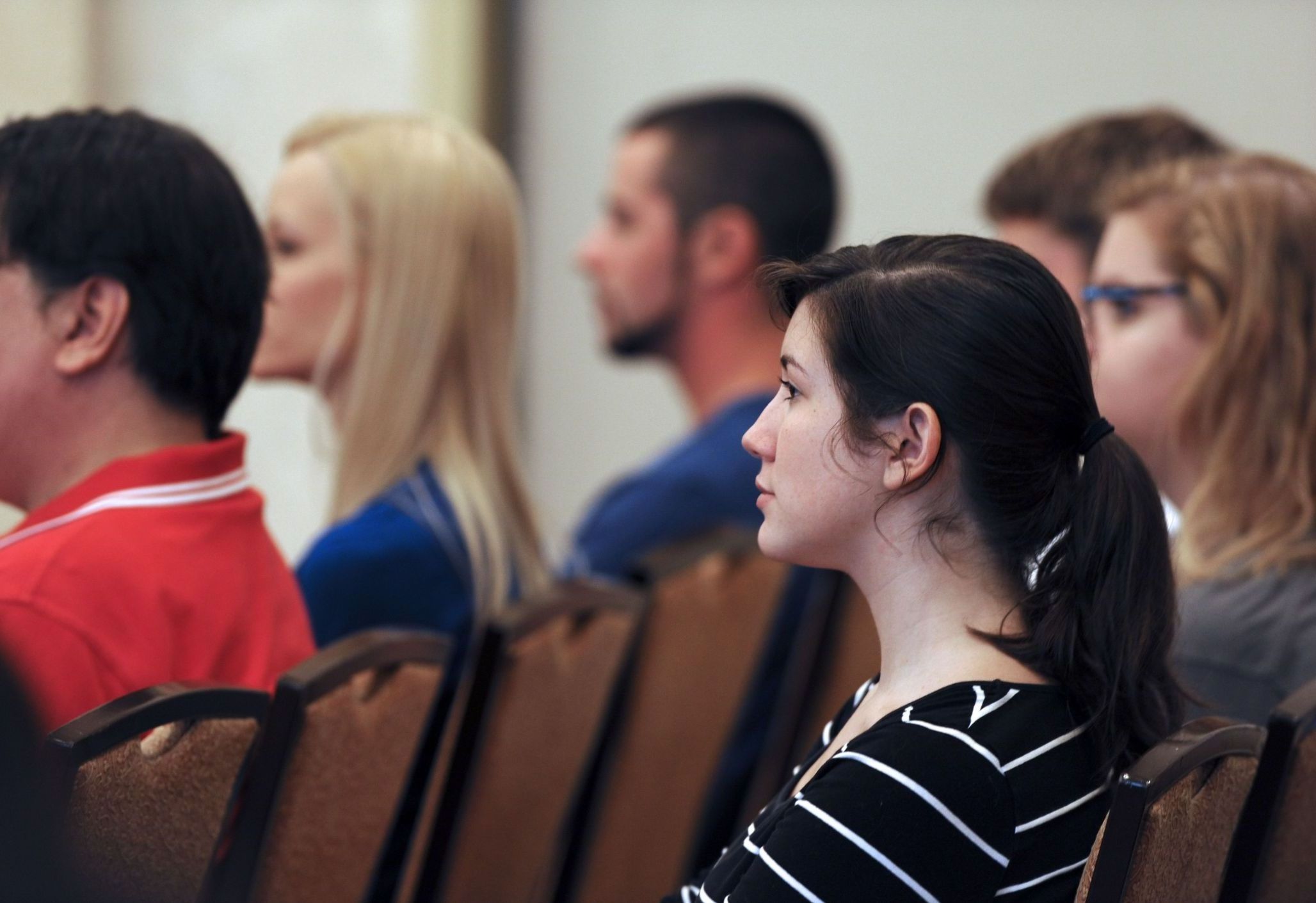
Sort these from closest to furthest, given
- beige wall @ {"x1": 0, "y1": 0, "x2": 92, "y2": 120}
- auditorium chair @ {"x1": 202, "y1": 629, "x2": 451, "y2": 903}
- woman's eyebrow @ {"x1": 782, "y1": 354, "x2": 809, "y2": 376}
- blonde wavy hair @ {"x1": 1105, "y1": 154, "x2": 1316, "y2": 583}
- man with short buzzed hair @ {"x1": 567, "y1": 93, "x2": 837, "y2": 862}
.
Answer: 1. woman's eyebrow @ {"x1": 782, "y1": 354, "x2": 809, "y2": 376}
2. auditorium chair @ {"x1": 202, "y1": 629, "x2": 451, "y2": 903}
3. blonde wavy hair @ {"x1": 1105, "y1": 154, "x2": 1316, "y2": 583}
4. beige wall @ {"x1": 0, "y1": 0, "x2": 92, "y2": 120}
5. man with short buzzed hair @ {"x1": 567, "y1": 93, "x2": 837, "y2": 862}

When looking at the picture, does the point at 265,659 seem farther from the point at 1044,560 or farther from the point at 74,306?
the point at 1044,560

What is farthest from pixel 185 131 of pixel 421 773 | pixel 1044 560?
pixel 1044 560

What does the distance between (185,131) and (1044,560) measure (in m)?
0.81

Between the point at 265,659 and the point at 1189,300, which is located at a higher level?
the point at 1189,300

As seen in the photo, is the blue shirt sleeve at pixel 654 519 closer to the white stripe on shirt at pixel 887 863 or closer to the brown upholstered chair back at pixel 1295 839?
the brown upholstered chair back at pixel 1295 839

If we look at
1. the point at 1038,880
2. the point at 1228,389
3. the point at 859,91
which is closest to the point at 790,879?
the point at 1038,880

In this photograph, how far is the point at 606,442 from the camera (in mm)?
4016

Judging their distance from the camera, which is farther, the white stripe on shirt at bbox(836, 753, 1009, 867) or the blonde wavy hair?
the blonde wavy hair

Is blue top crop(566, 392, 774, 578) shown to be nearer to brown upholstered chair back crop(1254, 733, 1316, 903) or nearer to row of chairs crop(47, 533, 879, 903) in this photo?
row of chairs crop(47, 533, 879, 903)

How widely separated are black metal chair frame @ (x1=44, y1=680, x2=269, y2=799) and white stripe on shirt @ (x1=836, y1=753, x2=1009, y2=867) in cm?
48

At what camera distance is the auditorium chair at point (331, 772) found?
3.62ft

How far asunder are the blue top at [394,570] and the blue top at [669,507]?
1.68ft

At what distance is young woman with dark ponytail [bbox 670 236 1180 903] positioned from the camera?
2.95ft

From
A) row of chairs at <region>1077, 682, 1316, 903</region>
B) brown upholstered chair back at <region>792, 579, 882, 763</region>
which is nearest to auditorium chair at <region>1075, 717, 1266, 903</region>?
row of chairs at <region>1077, 682, 1316, 903</region>
